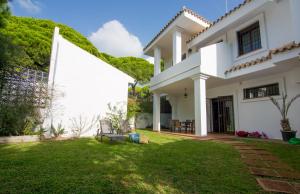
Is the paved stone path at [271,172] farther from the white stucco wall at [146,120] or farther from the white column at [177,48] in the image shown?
the white stucco wall at [146,120]

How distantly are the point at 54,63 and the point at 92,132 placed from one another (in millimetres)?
4332

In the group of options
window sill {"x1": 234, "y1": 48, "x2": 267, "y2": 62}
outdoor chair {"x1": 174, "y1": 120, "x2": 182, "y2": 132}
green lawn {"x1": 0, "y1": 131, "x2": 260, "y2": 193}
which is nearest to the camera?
green lawn {"x1": 0, "y1": 131, "x2": 260, "y2": 193}

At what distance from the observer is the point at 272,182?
3332 mm

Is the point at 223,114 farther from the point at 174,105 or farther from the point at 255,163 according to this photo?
the point at 255,163

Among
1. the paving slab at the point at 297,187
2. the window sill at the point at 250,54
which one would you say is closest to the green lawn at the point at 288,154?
the paving slab at the point at 297,187

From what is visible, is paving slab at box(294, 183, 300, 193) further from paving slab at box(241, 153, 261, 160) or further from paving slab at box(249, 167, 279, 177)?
paving slab at box(241, 153, 261, 160)

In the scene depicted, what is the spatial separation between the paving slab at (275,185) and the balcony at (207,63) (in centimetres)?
621

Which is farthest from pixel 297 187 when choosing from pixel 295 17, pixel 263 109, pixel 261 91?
pixel 295 17

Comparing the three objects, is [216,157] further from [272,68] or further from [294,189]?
[272,68]

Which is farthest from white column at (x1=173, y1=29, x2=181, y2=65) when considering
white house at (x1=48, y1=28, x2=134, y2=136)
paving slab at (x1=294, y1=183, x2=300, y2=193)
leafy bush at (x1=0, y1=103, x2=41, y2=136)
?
paving slab at (x1=294, y1=183, x2=300, y2=193)

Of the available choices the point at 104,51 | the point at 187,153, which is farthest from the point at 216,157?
the point at 104,51

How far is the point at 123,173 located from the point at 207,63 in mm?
7539

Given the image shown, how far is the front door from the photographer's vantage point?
11.0m

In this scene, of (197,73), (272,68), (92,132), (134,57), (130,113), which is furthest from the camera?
(134,57)
